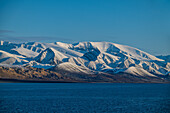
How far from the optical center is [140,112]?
9056 centimetres

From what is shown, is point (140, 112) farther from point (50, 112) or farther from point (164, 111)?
point (50, 112)

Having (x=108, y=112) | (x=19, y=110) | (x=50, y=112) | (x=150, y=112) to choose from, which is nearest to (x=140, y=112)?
(x=150, y=112)

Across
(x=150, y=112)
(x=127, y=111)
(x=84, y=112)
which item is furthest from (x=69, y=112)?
(x=150, y=112)

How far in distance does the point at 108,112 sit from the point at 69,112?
11.1 metres

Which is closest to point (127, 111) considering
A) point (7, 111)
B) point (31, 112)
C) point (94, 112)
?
point (94, 112)

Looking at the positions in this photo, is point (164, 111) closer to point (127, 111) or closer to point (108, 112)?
point (127, 111)

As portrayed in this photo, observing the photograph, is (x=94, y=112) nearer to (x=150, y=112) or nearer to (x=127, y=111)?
(x=127, y=111)

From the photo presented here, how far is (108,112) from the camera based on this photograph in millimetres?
90562

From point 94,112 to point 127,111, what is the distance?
995 cm

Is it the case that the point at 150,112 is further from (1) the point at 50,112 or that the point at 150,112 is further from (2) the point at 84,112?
(1) the point at 50,112

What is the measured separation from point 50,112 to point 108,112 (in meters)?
16.4

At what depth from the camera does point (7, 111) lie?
3497 inches

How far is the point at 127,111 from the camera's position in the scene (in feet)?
304

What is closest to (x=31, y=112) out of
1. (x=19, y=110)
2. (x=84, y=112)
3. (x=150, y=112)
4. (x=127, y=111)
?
(x=19, y=110)
